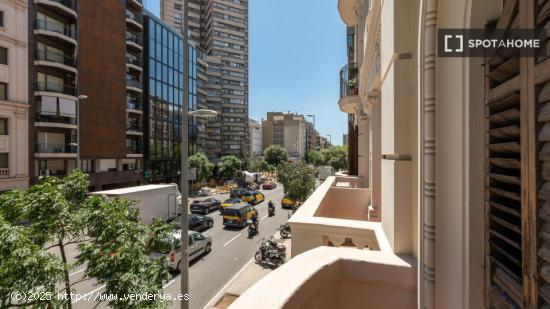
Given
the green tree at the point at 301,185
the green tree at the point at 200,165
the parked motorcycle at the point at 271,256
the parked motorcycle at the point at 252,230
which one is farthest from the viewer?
the green tree at the point at 200,165

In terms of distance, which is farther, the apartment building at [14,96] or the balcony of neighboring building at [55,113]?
the balcony of neighboring building at [55,113]

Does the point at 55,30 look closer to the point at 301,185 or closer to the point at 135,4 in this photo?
the point at 135,4

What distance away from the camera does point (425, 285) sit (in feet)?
6.59

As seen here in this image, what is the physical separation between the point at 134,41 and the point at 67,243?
33494 mm

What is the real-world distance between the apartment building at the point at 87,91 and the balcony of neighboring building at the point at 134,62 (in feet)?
0.39

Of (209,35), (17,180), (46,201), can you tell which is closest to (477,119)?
(46,201)

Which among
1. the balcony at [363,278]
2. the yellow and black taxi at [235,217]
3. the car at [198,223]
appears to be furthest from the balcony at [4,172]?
the balcony at [363,278]

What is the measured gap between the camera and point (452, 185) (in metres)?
1.92

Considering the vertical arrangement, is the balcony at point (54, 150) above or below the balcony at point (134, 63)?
below

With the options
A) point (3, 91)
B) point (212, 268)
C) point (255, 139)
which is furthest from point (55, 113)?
point (255, 139)

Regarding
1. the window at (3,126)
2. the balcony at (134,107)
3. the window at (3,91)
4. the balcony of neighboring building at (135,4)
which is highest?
the balcony of neighboring building at (135,4)

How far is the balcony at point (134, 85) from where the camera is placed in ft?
96.9

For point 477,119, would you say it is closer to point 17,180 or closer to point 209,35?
point 17,180

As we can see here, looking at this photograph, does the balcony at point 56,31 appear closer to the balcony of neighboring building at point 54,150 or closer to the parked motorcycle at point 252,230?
the balcony of neighboring building at point 54,150
